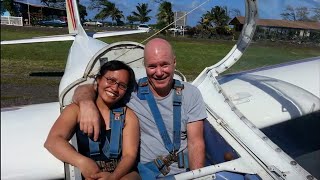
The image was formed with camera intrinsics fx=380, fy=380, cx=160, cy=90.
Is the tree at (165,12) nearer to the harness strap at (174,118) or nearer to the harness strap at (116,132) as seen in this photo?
the harness strap at (174,118)

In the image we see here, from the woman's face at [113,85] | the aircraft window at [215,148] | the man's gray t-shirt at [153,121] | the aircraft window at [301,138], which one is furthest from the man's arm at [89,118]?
the aircraft window at [301,138]

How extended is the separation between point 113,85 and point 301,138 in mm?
1261

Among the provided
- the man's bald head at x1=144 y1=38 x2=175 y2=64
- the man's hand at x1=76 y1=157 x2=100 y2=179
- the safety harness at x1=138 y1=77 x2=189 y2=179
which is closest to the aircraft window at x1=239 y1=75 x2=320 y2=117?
the safety harness at x1=138 y1=77 x2=189 y2=179

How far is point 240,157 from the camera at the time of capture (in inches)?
82.3

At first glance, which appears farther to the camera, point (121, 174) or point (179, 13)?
point (179, 13)

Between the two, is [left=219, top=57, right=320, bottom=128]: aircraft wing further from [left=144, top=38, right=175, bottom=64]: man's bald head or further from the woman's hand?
the woman's hand

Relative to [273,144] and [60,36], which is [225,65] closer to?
[273,144]

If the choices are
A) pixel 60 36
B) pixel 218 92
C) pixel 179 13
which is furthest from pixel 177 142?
pixel 60 36

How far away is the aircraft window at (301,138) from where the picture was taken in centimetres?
224

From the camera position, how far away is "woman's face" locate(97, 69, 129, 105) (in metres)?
2.35

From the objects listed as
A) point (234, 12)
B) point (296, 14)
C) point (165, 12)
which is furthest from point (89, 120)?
point (165, 12)

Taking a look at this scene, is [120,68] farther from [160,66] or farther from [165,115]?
[165,115]

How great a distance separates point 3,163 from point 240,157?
1.51 m

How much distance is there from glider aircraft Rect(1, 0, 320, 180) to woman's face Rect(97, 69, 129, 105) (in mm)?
344
